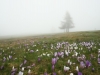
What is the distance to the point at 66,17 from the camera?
60.8 m

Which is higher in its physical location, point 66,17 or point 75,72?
point 66,17

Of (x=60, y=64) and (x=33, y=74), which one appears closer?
(x=33, y=74)

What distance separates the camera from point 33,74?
3.92 meters

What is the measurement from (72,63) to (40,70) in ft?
4.25

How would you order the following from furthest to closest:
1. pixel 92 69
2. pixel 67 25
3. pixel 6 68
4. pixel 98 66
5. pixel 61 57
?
pixel 67 25 → pixel 61 57 → pixel 6 68 → pixel 98 66 → pixel 92 69

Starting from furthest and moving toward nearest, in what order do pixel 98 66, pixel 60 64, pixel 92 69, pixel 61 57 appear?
pixel 61 57, pixel 60 64, pixel 98 66, pixel 92 69

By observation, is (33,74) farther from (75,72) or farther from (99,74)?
(99,74)

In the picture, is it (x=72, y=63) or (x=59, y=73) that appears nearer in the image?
(x=59, y=73)

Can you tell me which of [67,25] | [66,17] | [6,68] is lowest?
[6,68]

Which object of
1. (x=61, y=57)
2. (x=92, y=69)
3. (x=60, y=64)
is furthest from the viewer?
(x=61, y=57)

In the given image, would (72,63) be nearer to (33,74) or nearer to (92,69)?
(92,69)

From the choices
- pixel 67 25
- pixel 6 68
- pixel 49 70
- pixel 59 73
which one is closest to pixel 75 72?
pixel 59 73

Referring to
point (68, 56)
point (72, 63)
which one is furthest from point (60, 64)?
point (68, 56)

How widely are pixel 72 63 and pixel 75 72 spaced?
2.27 ft
